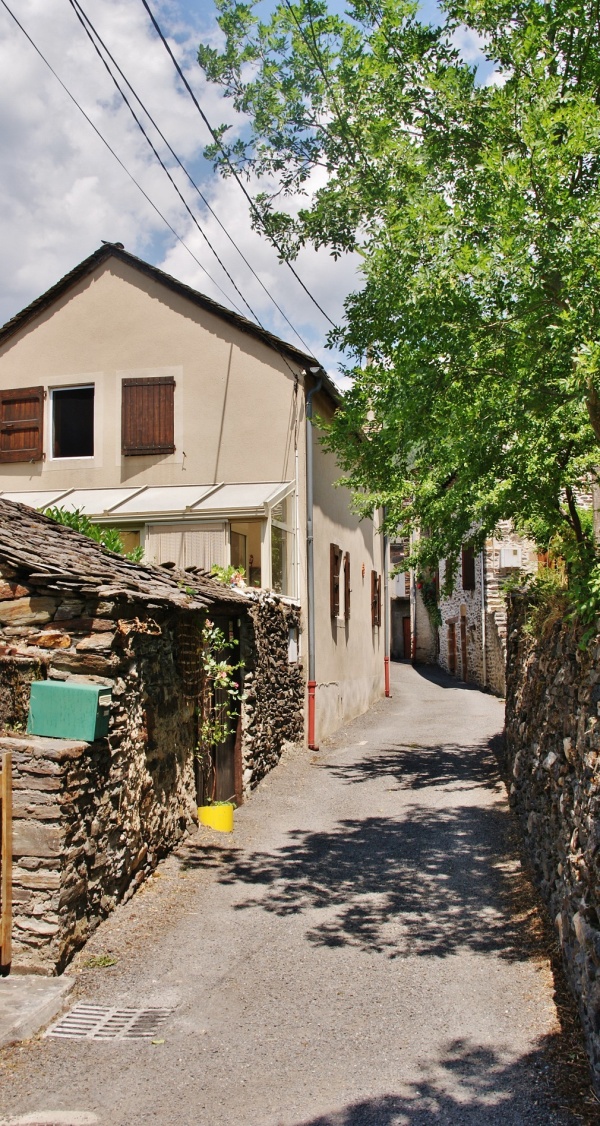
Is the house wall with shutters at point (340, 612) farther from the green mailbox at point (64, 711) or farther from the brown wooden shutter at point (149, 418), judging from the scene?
the green mailbox at point (64, 711)

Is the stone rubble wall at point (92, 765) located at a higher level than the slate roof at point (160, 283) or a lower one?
lower

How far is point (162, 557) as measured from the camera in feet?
46.4

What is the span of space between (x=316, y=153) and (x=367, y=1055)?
430 inches

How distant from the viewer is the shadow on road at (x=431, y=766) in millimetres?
12195

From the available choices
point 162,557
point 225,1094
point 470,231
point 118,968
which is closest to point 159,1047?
point 225,1094

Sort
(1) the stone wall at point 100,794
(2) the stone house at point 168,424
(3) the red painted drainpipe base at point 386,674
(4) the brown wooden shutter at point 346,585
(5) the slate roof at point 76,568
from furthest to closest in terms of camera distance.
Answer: (3) the red painted drainpipe base at point 386,674, (4) the brown wooden shutter at point 346,585, (2) the stone house at point 168,424, (5) the slate roof at point 76,568, (1) the stone wall at point 100,794

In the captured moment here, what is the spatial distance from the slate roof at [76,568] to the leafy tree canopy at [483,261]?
2489mm

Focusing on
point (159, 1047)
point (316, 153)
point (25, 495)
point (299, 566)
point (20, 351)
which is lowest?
point (159, 1047)

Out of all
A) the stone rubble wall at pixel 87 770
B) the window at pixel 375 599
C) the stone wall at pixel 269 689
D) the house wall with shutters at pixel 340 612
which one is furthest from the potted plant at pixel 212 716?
the window at pixel 375 599

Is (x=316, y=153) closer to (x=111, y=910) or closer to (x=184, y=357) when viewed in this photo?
(x=184, y=357)

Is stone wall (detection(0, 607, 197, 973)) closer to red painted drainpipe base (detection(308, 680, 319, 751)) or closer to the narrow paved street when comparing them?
the narrow paved street

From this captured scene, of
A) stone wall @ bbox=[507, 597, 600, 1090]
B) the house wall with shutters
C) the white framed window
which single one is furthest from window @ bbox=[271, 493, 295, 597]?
stone wall @ bbox=[507, 597, 600, 1090]

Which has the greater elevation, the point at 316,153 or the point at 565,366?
the point at 316,153

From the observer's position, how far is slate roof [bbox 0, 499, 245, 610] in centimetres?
653
